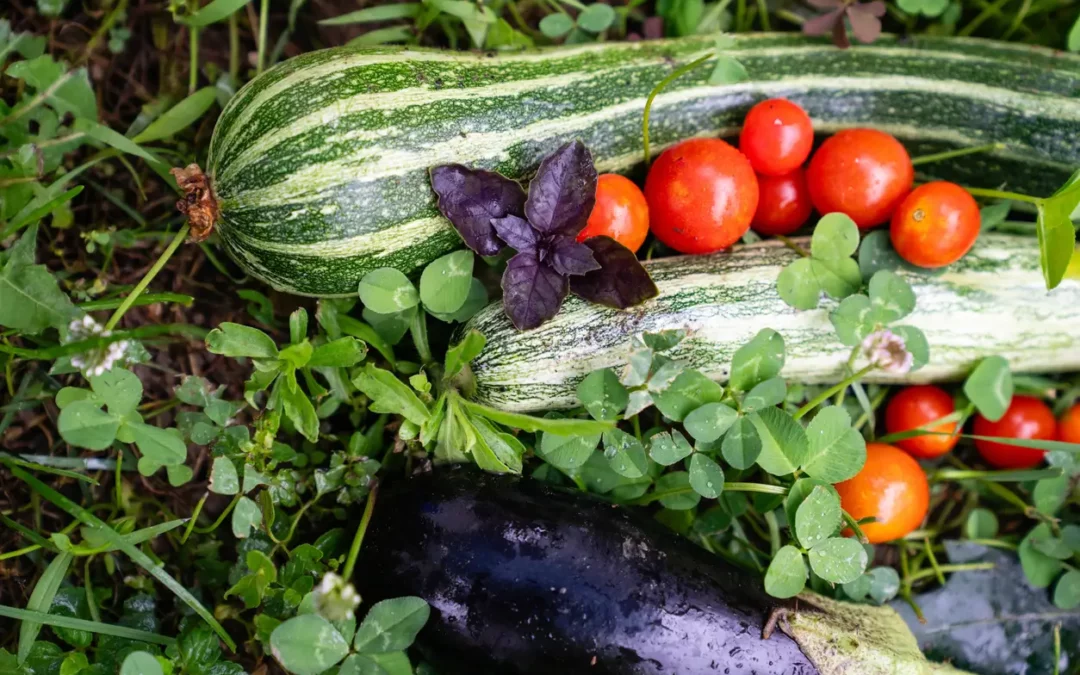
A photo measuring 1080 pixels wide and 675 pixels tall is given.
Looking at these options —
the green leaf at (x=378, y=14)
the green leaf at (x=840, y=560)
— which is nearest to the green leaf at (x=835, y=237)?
the green leaf at (x=840, y=560)

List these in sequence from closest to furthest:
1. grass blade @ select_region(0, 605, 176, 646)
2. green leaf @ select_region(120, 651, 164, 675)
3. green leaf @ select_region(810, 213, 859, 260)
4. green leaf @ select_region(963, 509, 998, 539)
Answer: green leaf @ select_region(120, 651, 164, 675)
grass blade @ select_region(0, 605, 176, 646)
green leaf @ select_region(810, 213, 859, 260)
green leaf @ select_region(963, 509, 998, 539)

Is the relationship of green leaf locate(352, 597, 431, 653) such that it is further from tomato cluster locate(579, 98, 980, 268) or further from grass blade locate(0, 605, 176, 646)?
tomato cluster locate(579, 98, 980, 268)

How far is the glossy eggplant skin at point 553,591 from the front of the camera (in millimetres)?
1543

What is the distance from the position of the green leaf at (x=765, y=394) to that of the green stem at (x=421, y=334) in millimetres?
755

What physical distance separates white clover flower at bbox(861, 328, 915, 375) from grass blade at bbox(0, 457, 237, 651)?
5.01 feet

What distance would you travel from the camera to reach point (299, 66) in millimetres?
1714

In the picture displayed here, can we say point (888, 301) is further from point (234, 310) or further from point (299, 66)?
point (234, 310)

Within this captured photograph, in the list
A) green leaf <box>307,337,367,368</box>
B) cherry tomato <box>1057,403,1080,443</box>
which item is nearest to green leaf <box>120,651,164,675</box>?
green leaf <box>307,337,367,368</box>

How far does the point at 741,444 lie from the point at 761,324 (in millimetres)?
289

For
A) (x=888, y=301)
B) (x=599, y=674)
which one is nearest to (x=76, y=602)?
(x=599, y=674)

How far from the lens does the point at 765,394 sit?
5.59ft

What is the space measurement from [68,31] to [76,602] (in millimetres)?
1396

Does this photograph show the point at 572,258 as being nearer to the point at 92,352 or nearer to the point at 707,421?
the point at 707,421

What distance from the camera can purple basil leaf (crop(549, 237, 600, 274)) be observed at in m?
1.70
